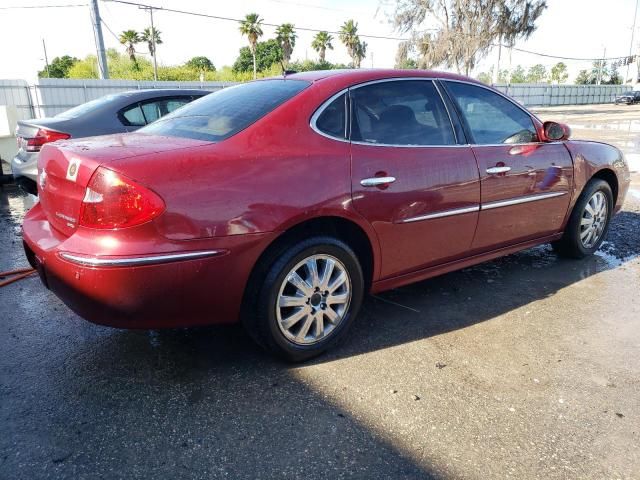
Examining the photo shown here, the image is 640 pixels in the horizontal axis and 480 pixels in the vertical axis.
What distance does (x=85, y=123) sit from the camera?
605 cm

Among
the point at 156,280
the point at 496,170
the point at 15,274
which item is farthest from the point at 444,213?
the point at 15,274

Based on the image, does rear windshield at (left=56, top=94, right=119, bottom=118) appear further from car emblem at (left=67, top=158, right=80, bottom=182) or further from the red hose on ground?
car emblem at (left=67, top=158, right=80, bottom=182)

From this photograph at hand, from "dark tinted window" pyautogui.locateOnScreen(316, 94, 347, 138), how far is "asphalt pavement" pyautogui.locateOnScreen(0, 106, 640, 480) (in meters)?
1.30

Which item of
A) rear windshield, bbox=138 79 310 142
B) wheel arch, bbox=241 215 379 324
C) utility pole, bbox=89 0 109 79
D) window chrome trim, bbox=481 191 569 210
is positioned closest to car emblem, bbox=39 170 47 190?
rear windshield, bbox=138 79 310 142

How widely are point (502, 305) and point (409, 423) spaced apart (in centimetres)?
170

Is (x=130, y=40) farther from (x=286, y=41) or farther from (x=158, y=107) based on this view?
(x=158, y=107)

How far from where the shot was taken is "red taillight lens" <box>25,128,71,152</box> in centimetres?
588

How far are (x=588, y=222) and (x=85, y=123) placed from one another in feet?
18.3

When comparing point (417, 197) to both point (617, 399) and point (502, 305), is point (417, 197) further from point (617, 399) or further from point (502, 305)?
point (617, 399)

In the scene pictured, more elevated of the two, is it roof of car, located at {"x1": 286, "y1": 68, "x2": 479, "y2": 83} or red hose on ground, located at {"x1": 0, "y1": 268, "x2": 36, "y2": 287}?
roof of car, located at {"x1": 286, "y1": 68, "x2": 479, "y2": 83}

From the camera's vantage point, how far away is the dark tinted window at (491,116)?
360 centimetres

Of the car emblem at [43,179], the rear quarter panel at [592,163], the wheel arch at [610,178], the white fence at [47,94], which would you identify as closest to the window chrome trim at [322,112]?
the car emblem at [43,179]

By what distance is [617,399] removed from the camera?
2.58m

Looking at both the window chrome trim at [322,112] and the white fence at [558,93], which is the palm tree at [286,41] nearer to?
the white fence at [558,93]
